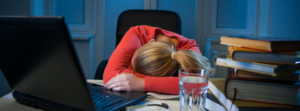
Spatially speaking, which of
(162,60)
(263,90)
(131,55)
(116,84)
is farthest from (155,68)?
(263,90)

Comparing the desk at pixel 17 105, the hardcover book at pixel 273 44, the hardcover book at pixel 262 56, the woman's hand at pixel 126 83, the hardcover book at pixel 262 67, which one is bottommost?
the desk at pixel 17 105

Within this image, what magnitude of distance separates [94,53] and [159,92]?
6.10 ft

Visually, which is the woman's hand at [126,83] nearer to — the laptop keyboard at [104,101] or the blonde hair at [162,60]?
the blonde hair at [162,60]

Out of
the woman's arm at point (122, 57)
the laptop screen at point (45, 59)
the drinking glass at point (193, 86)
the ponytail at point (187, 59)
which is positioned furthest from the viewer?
the woman's arm at point (122, 57)

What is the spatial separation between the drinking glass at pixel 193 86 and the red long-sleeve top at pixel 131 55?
11.1 inches

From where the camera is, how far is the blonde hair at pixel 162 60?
2.93 ft

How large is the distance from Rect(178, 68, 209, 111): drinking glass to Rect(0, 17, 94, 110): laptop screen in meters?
0.25

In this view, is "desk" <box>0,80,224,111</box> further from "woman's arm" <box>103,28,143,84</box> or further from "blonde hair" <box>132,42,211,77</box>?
"woman's arm" <box>103,28,143,84</box>

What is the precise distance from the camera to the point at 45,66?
54cm

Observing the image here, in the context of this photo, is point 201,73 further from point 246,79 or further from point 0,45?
point 0,45

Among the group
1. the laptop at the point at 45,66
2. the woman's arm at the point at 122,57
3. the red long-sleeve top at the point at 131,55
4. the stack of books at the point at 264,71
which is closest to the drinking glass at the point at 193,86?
the stack of books at the point at 264,71

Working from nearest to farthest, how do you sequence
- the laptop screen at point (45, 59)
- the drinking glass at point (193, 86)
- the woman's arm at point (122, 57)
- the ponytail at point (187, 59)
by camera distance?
the laptop screen at point (45, 59) → the drinking glass at point (193, 86) → the ponytail at point (187, 59) → the woman's arm at point (122, 57)

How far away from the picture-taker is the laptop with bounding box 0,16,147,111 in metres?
0.46

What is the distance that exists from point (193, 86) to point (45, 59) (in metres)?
0.38
